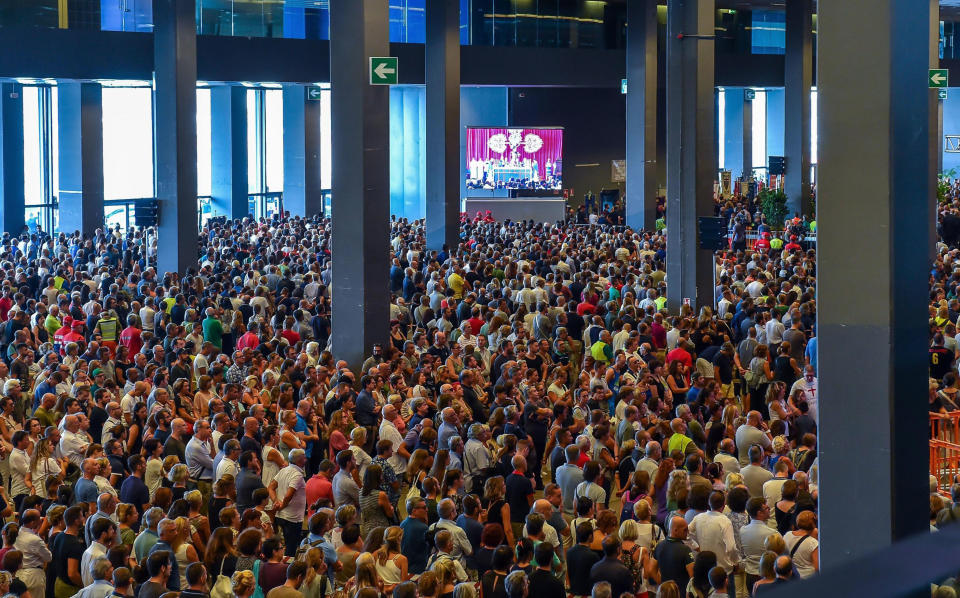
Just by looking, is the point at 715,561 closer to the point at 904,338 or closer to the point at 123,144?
the point at 904,338

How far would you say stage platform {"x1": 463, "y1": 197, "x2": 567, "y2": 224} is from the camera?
43.3 m

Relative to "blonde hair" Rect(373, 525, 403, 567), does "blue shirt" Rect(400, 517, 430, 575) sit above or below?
below

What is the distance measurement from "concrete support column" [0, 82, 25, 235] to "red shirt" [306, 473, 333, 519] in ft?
101

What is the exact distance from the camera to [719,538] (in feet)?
29.1

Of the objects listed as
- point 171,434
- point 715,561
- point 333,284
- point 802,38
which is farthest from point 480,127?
point 715,561

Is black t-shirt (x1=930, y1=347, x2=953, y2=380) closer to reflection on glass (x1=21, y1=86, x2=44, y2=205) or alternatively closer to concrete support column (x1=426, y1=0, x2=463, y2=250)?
concrete support column (x1=426, y1=0, x2=463, y2=250)

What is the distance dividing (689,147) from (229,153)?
25.2 metres

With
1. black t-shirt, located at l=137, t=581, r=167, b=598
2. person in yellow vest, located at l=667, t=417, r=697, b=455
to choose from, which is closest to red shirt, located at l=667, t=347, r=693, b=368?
person in yellow vest, located at l=667, t=417, r=697, b=455

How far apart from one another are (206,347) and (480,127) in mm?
30694

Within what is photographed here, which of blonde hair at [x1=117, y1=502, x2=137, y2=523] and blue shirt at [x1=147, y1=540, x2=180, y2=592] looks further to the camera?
blonde hair at [x1=117, y1=502, x2=137, y2=523]

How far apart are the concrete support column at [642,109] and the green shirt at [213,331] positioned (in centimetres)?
2050

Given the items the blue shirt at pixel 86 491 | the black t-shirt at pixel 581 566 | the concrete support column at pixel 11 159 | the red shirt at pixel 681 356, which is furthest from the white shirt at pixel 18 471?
the concrete support column at pixel 11 159

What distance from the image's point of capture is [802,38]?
131 ft

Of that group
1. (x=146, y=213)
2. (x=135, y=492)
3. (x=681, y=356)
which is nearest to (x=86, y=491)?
(x=135, y=492)
